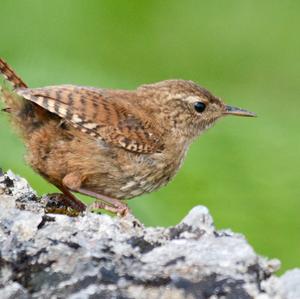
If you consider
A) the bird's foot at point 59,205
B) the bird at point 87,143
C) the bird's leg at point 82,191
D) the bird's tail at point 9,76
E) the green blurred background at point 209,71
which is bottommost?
the bird's foot at point 59,205

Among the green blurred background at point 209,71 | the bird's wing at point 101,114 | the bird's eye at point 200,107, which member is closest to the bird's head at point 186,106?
the bird's eye at point 200,107

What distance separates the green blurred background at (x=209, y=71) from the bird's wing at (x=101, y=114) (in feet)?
2.45

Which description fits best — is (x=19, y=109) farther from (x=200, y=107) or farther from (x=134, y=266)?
(x=134, y=266)

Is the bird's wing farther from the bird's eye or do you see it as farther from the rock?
the rock

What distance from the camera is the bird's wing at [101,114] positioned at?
6.50m

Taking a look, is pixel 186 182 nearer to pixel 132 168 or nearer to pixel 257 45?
pixel 132 168

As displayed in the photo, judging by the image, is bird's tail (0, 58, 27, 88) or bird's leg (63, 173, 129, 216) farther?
bird's tail (0, 58, 27, 88)

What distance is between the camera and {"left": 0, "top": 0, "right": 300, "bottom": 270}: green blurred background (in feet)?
25.8

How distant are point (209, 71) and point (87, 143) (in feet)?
9.79

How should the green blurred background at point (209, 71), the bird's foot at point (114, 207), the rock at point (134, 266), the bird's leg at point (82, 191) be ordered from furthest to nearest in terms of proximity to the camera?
the green blurred background at point (209, 71) < the bird's leg at point (82, 191) < the bird's foot at point (114, 207) < the rock at point (134, 266)

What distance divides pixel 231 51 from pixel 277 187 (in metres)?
2.06

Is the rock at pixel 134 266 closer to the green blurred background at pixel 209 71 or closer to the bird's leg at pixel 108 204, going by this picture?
the bird's leg at pixel 108 204

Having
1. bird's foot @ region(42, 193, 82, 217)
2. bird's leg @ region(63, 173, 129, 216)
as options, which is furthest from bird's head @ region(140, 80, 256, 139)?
bird's foot @ region(42, 193, 82, 217)

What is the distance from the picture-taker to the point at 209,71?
9477 mm
